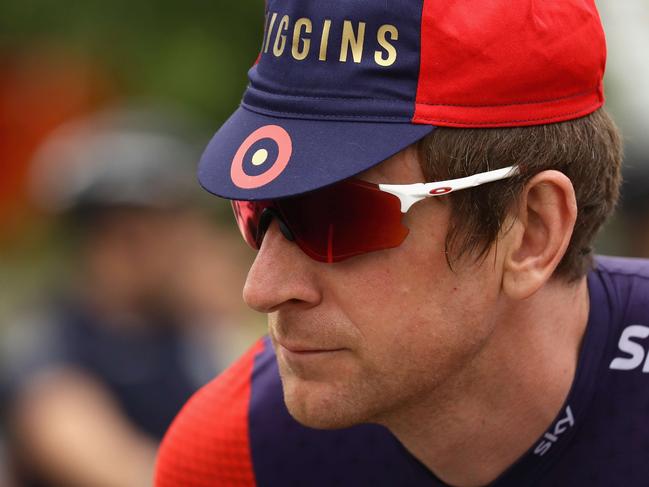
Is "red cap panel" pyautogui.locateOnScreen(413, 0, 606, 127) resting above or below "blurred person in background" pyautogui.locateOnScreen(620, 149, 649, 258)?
above

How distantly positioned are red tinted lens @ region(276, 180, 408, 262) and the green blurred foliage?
23.1ft

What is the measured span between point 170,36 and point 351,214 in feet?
23.8

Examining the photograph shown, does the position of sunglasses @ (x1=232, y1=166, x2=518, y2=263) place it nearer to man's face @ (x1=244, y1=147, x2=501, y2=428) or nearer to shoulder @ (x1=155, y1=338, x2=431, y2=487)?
man's face @ (x1=244, y1=147, x2=501, y2=428)

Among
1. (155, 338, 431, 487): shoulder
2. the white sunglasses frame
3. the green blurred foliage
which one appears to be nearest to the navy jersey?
(155, 338, 431, 487): shoulder

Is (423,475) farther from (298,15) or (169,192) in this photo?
(169,192)

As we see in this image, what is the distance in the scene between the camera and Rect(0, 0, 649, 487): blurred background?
4.93 metres

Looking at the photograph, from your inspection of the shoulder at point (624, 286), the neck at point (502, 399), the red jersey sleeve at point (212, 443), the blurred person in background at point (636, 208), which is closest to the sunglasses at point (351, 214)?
the neck at point (502, 399)

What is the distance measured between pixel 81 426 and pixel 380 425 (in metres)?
2.13

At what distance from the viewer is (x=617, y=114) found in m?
9.98

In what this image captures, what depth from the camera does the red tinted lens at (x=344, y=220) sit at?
2.57m

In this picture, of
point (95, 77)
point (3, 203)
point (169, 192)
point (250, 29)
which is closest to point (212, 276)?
point (169, 192)

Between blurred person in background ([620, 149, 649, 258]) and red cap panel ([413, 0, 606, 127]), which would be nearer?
red cap panel ([413, 0, 606, 127])

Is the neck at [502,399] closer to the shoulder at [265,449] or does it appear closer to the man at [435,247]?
the man at [435,247]

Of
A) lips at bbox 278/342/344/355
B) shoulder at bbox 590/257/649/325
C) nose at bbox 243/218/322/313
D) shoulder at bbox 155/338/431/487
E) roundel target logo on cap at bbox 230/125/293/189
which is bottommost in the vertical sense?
shoulder at bbox 155/338/431/487
